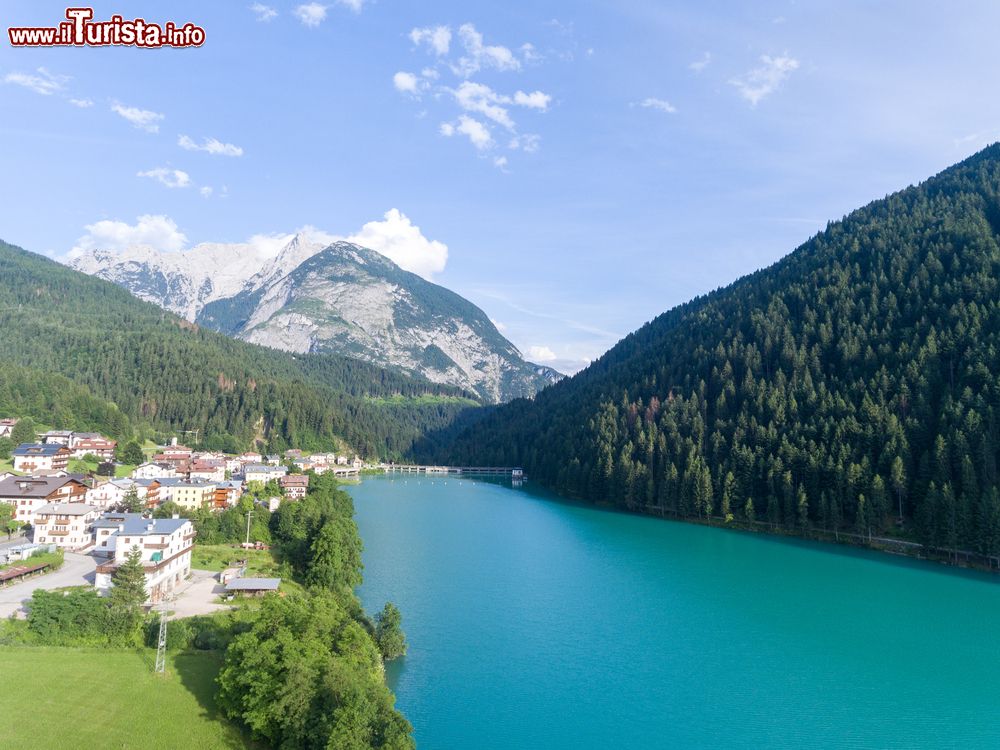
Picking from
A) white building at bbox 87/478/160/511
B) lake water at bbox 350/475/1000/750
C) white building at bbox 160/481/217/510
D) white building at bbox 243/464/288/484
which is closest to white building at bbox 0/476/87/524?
white building at bbox 87/478/160/511

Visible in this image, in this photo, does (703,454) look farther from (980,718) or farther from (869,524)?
(980,718)

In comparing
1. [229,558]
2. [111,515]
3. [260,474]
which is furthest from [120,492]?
[260,474]

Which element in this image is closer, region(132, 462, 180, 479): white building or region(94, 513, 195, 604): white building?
region(94, 513, 195, 604): white building

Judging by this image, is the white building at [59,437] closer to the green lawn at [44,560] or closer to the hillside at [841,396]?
the green lawn at [44,560]

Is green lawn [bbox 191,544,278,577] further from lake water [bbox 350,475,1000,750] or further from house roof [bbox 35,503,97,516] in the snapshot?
house roof [bbox 35,503,97,516]

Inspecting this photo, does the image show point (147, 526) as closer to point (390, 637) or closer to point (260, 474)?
point (390, 637)

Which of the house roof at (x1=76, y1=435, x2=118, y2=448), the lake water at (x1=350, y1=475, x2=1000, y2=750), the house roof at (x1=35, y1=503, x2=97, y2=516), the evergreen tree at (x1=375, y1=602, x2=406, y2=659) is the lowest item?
the lake water at (x1=350, y1=475, x2=1000, y2=750)

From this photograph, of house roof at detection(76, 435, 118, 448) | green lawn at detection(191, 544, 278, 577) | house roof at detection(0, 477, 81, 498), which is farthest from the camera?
house roof at detection(76, 435, 118, 448)

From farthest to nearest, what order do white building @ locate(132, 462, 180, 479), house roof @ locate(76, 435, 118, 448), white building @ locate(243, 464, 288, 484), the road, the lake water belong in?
1. white building @ locate(243, 464, 288, 484)
2. house roof @ locate(76, 435, 118, 448)
3. white building @ locate(132, 462, 180, 479)
4. the road
5. the lake water

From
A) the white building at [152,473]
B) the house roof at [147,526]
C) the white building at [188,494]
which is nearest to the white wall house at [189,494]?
the white building at [188,494]
